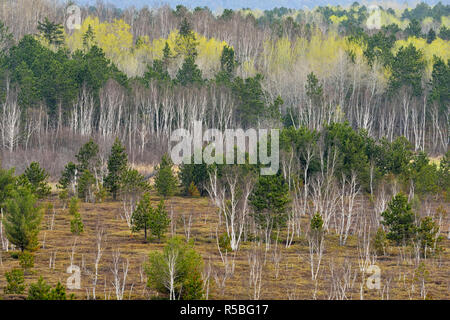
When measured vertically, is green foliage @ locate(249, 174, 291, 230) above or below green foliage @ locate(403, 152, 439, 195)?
below

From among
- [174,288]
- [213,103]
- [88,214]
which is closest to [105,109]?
[213,103]

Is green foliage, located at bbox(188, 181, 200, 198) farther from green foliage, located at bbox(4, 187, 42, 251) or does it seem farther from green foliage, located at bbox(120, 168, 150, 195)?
green foliage, located at bbox(4, 187, 42, 251)

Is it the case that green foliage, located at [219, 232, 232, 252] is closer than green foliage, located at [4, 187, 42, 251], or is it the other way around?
green foliage, located at [4, 187, 42, 251]

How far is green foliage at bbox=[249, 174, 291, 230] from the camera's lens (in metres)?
33.6

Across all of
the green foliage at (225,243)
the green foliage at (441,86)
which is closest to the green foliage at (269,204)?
the green foliage at (225,243)

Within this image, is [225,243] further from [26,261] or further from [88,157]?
[88,157]

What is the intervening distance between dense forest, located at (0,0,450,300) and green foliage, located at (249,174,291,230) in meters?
0.15

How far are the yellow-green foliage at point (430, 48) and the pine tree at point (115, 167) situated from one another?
152 feet

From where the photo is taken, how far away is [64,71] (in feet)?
205

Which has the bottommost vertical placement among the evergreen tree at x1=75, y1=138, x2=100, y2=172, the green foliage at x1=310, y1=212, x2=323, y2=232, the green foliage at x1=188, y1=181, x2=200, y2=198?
the green foliage at x1=310, y1=212, x2=323, y2=232

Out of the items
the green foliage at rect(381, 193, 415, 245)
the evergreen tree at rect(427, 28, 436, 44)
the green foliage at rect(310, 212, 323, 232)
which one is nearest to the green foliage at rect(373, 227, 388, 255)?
the green foliage at rect(381, 193, 415, 245)

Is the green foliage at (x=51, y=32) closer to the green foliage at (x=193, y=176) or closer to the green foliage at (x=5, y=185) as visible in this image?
the green foliage at (x=193, y=176)

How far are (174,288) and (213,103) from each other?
46337 mm

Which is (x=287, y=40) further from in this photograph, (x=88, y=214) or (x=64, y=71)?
(x=88, y=214)
